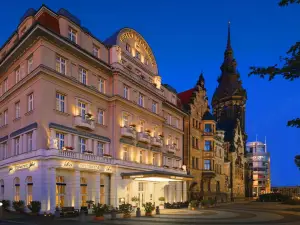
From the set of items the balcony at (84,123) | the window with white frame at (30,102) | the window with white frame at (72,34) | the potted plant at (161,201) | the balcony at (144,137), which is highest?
the window with white frame at (72,34)

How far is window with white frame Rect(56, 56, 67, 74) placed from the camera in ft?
118

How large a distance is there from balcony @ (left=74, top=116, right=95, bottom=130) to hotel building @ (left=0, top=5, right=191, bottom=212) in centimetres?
10

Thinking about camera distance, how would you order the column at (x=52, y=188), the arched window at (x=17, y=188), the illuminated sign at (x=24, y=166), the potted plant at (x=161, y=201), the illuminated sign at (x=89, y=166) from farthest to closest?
the potted plant at (x=161, y=201) → the arched window at (x=17, y=188) → the illuminated sign at (x=89, y=166) → the illuminated sign at (x=24, y=166) → the column at (x=52, y=188)

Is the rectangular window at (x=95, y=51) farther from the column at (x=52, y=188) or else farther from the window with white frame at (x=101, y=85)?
the column at (x=52, y=188)

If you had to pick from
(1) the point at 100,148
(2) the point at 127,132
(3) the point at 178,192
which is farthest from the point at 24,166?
(3) the point at 178,192

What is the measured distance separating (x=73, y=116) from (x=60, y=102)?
2041 mm

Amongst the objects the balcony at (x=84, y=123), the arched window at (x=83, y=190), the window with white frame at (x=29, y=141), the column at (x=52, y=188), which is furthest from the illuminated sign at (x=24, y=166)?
the balcony at (x=84, y=123)

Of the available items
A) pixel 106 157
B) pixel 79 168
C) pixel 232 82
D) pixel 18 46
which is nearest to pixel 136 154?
pixel 106 157

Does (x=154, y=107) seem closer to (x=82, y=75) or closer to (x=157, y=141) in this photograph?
(x=157, y=141)

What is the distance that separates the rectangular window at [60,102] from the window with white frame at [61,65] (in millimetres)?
2417

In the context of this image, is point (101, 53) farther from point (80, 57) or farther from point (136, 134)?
point (136, 134)

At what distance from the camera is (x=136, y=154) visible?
46.7 metres

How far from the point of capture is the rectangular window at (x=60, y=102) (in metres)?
35.7

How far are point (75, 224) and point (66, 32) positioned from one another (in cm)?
2015
